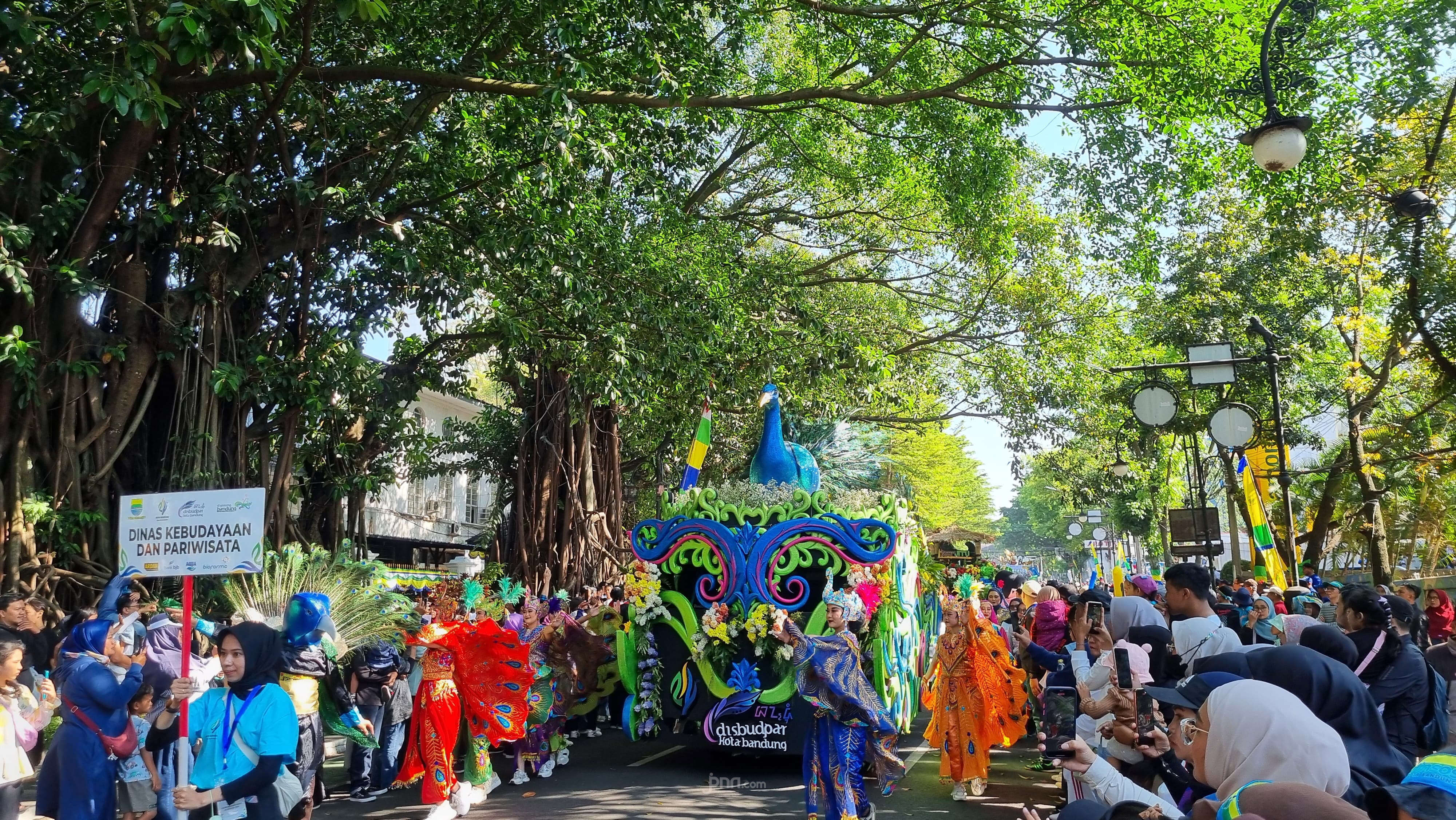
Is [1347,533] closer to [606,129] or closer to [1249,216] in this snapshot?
[1249,216]

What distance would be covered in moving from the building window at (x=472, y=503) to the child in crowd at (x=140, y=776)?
2455 cm

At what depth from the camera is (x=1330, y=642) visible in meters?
4.63

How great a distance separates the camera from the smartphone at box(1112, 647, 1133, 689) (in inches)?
201

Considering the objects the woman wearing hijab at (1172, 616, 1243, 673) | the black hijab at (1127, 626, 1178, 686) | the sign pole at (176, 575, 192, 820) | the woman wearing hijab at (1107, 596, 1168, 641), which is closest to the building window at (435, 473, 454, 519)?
the sign pole at (176, 575, 192, 820)

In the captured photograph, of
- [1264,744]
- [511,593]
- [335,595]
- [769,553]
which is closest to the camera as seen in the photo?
[1264,744]

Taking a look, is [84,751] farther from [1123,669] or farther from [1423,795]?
[1423,795]

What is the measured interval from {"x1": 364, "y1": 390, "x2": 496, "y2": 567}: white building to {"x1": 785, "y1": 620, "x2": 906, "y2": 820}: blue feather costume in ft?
59.5

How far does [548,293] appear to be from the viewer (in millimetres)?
12273

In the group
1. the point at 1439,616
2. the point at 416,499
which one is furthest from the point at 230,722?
the point at 416,499

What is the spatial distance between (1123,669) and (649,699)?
17.7ft

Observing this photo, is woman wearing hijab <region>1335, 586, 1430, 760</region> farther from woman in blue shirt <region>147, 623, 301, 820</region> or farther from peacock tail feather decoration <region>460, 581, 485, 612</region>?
peacock tail feather decoration <region>460, 581, 485, 612</region>

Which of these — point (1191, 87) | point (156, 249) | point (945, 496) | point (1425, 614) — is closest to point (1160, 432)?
point (1425, 614)

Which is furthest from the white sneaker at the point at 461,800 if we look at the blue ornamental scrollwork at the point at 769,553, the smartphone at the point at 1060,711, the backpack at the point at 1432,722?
the backpack at the point at 1432,722

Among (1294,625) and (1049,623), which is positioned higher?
(1294,625)
